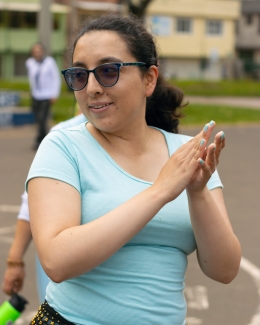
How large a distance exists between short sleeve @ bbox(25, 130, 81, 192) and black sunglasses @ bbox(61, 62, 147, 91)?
188 millimetres

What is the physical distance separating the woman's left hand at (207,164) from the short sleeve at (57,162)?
1.18ft

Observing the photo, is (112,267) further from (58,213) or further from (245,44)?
(245,44)

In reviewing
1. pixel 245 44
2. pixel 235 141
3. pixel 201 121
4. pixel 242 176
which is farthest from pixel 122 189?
pixel 245 44

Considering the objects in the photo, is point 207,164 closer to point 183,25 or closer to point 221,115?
point 221,115

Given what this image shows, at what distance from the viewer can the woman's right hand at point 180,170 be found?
1.94 meters

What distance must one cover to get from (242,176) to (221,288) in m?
5.03

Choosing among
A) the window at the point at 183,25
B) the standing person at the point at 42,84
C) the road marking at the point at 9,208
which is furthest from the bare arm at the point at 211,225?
the window at the point at 183,25

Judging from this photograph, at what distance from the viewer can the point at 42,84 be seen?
41.6 ft

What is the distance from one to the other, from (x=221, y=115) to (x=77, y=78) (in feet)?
60.7

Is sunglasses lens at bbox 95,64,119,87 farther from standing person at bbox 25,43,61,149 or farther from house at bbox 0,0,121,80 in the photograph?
house at bbox 0,0,121,80

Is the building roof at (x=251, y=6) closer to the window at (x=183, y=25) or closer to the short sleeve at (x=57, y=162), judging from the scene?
the window at (x=183, y=25)

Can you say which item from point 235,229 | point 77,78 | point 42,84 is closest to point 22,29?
point 42,84

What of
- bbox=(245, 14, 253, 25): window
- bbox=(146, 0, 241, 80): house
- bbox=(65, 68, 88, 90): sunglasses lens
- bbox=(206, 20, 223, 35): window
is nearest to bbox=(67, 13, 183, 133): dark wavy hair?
bbox=(65, 68, 88, 90): sunglasses lens

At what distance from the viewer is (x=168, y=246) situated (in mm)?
2131
